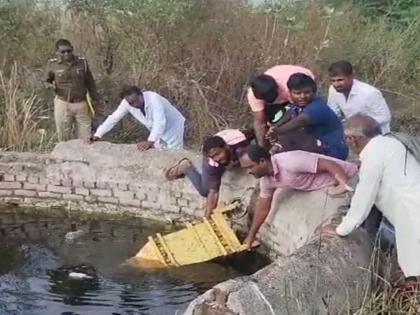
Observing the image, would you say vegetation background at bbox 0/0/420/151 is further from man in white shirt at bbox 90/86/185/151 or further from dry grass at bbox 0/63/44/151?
man in white shirt at bbox 90/86/185/151

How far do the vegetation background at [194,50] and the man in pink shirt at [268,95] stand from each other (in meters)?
2.73

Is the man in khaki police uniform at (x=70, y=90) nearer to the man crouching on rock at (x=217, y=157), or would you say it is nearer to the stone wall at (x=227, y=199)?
the stone wall at (x=227, y=199)

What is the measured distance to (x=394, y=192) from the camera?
5.50 meters

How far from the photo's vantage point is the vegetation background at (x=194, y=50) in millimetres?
11031

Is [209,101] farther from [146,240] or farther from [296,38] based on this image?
[146,240]

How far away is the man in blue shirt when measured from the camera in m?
7.25

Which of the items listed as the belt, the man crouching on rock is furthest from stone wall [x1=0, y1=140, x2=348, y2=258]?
the belt

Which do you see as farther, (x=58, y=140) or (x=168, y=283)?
(x=58, y=140)

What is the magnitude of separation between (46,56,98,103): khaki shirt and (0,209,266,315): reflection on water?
58.4 inches

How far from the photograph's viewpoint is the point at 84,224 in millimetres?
9148

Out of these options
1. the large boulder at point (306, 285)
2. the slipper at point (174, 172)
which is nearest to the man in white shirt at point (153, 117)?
the slipper at point (174, 172)

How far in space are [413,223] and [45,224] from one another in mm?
4671

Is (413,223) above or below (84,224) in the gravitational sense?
above

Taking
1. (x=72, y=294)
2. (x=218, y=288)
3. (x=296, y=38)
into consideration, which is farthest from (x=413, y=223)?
(x=296, y=38)
